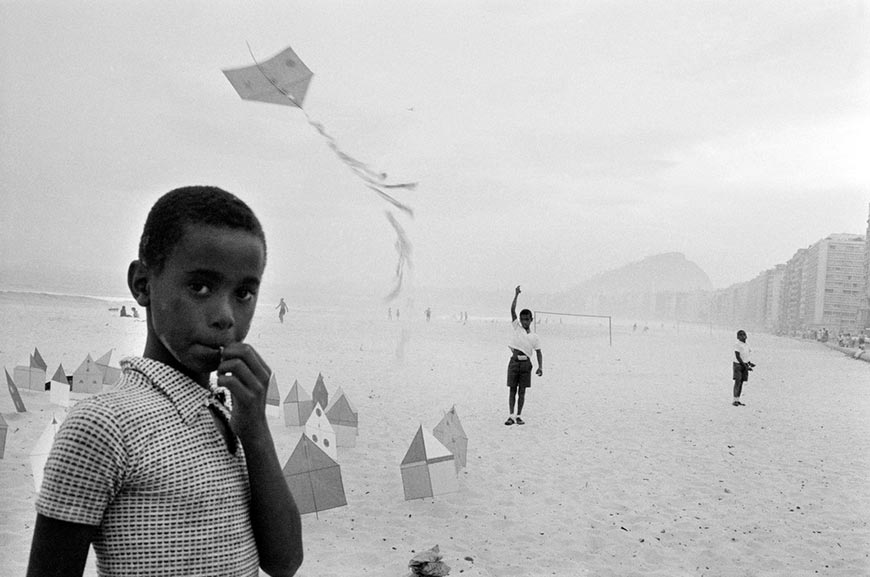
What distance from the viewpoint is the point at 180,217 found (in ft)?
1.77

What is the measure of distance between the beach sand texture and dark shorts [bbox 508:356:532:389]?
0.32 m

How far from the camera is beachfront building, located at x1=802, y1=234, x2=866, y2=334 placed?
534 inches

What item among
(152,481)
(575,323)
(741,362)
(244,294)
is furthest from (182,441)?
(575,323)

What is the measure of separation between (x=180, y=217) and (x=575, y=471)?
9.42 feet

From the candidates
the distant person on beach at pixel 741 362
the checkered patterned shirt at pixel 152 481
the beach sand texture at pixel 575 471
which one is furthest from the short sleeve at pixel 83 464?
the distant person on beach at pixel 741 362

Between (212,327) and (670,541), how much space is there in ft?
7.25

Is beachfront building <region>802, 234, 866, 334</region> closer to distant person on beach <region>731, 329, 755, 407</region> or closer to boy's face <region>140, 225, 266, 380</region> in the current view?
distant person on beach <region>731, 329, 755, 407</region>

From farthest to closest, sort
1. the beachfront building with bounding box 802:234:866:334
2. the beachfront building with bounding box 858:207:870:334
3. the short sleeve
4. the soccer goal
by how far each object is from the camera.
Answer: the soccer goal
the beachfront building with bounding box 858:207:870:334
the beachfront building with bounding box 802:234:866:334
the short sleeve

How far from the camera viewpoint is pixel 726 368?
8.84 metres

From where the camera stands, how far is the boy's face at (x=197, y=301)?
0.53 metres

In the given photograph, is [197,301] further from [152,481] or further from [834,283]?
[834,283]

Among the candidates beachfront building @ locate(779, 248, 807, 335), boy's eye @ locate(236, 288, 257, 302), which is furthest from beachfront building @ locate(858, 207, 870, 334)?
boy's eye @ locate(236, 288, 257, 302)

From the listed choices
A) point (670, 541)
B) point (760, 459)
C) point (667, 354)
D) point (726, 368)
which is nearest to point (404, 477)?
point (670, 541)

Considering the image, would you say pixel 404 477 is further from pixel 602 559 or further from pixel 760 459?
pixel 760 459
